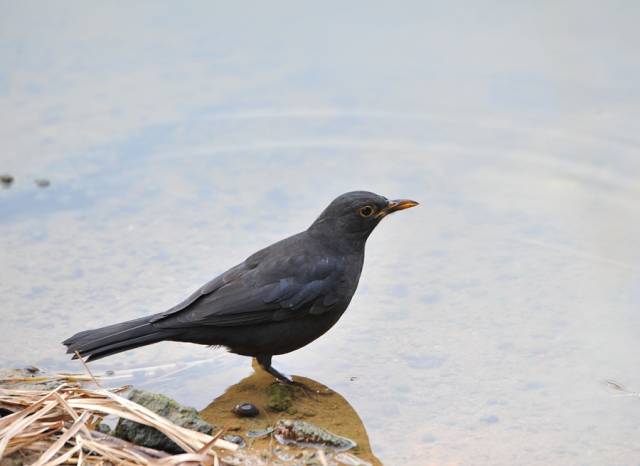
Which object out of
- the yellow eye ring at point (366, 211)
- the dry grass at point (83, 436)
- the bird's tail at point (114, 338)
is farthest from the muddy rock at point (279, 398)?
the yellow eye ring at point (366, 211)

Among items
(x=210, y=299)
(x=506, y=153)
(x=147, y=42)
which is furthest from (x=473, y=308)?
(x=147, y=42)

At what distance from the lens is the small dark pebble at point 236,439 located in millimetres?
5727

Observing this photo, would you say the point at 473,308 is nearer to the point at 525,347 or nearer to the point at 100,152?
the point at 525,347

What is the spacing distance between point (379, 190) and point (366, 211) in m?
1.98

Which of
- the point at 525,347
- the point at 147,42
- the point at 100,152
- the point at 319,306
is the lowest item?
the point at 525,347

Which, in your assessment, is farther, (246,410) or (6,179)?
(6,179)

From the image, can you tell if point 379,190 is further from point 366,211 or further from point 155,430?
point 155,430

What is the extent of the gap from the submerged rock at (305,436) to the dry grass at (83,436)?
17.8 inches

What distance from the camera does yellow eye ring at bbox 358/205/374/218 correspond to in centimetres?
690

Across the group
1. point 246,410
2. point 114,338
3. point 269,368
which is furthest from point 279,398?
point 114,338

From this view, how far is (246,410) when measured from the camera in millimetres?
6145

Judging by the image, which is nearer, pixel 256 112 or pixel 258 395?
pixel 258 395

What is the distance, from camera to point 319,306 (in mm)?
6555

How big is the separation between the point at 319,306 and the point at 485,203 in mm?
2687
